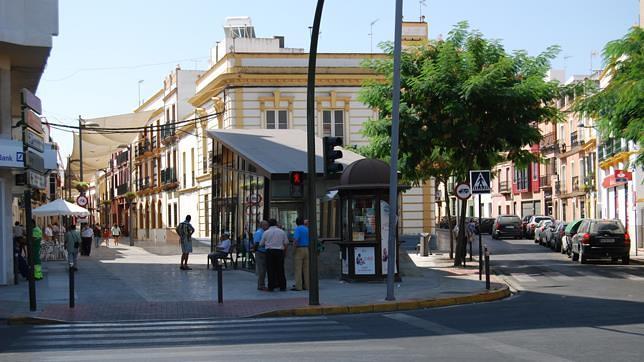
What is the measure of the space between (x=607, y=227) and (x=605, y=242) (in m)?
0.82

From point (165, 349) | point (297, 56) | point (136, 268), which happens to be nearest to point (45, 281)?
point (136, 268)

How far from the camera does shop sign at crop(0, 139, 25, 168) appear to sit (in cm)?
2453

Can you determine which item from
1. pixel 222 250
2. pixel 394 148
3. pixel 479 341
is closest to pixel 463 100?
pixel 222 250

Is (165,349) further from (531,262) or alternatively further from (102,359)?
(531,262)

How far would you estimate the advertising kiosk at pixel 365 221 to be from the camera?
25.2 m

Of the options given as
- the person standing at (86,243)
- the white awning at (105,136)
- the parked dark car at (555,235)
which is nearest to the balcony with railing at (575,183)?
the parked dark car at (555,235)

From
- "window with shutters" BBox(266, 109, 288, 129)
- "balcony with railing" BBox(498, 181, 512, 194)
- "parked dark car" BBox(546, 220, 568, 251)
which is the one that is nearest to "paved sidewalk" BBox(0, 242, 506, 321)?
"parked dark car" BBox(546, 220, 568, 251)

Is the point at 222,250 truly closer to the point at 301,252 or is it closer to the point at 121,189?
the point at 301,252

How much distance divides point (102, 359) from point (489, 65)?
21.7 m

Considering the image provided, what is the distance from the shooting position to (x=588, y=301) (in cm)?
2006

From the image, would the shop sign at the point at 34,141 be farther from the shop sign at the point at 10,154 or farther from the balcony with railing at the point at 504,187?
the balcony with railing at the point at 504,187

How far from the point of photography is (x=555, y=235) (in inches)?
1870

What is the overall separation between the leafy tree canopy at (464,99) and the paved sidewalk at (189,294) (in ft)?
13.3

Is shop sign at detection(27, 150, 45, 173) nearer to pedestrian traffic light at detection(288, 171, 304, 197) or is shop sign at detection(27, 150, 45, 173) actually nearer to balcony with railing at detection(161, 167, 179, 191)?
pedestrian traffic light at detection(288, 171, 304, 197)
